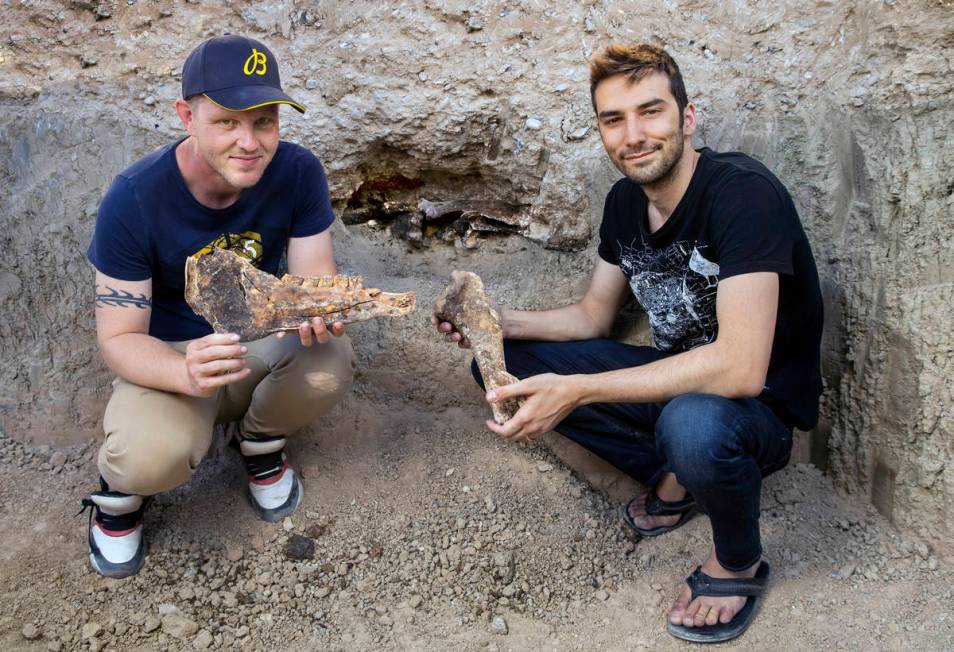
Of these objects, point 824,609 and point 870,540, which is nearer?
point 824,609

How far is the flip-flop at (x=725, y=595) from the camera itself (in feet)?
7.62

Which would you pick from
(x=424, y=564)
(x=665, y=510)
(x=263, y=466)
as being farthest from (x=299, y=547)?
(x=665, y=510)

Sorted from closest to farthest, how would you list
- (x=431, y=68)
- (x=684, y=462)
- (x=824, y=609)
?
(x=684, y=462) < (x=824, y=609) < (x=431, y=68)

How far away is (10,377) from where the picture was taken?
311 centimetres

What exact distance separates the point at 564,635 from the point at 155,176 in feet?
6.10

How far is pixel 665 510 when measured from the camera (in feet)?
8.91

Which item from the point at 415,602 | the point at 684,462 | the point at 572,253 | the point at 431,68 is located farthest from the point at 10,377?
the point at 684,462

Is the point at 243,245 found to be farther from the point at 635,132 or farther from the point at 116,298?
the point at 635,132

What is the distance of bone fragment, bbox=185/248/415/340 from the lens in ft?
7.50

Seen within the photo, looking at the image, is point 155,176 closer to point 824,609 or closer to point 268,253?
point 268,253

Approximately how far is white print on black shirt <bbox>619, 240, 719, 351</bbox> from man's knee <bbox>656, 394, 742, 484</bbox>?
1.33 feet

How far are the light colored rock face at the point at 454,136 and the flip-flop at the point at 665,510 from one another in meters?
0.55

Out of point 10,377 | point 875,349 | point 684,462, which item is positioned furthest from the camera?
point 10,377

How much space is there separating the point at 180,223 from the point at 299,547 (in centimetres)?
114
